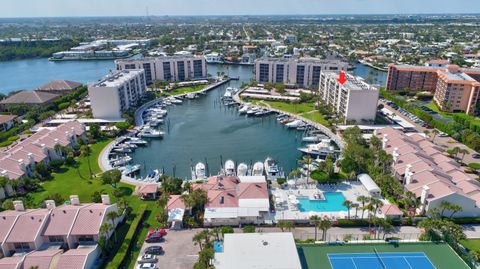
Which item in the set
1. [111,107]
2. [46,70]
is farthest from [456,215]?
[46,70]

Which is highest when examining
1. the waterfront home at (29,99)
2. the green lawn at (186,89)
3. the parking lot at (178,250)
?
the waterfront home at (29,99)

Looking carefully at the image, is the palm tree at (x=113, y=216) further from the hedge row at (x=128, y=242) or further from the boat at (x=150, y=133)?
the boat at (x=150, y=133)

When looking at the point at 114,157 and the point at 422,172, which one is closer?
the point at 422,172

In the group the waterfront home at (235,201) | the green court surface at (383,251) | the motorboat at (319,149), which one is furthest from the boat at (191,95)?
the green court surface at (383,251)

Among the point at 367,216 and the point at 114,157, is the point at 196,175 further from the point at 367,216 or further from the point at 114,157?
the point at 367,216

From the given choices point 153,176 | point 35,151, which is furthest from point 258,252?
point 35,151

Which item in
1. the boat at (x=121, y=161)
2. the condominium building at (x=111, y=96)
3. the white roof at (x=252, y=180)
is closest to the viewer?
the white roof at (x=252, y=180)
